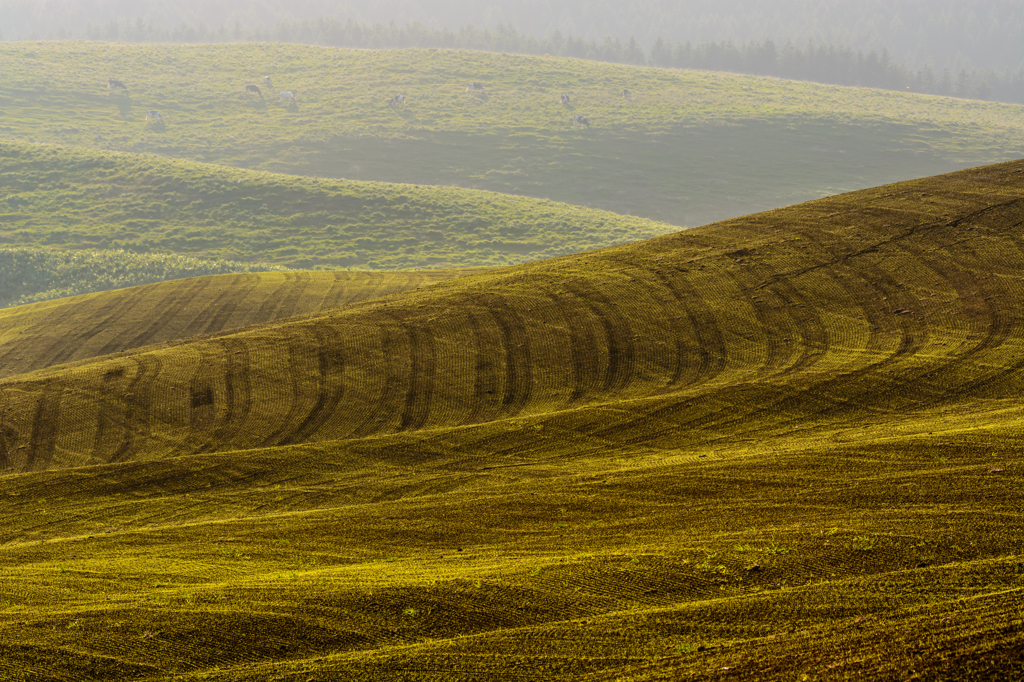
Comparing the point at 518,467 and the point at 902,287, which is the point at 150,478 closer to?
the point at 518,467

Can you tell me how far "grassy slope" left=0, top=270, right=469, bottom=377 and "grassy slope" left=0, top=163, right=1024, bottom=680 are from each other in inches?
303

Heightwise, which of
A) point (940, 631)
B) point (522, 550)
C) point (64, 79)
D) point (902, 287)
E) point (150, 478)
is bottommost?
point (150, 478)

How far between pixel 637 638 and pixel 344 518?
8072 mm

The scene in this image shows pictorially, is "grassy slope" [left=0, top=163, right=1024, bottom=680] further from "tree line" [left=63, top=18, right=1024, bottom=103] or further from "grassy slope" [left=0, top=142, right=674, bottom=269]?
"tree line" [left=63, top=18, right=1024, bottom=103]

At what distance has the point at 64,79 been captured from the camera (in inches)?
4259

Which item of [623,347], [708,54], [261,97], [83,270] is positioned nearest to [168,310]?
[623,347]

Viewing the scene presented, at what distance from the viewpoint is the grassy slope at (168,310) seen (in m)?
34.0

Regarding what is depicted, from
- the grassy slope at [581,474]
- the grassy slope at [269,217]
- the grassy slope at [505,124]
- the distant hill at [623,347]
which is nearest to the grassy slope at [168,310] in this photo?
the distant hill at [623,347]

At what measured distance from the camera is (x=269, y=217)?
7188 cm

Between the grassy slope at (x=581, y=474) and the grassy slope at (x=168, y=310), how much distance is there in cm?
769

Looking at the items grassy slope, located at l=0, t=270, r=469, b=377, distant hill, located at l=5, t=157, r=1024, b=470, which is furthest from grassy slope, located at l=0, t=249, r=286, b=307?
distant hill, located at l=5, t=157, r=1024, b=470

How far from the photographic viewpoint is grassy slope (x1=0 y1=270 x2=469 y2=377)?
33969mm

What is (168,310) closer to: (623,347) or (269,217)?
(623,347)

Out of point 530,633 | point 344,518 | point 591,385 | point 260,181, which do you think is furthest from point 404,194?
point 530,633
